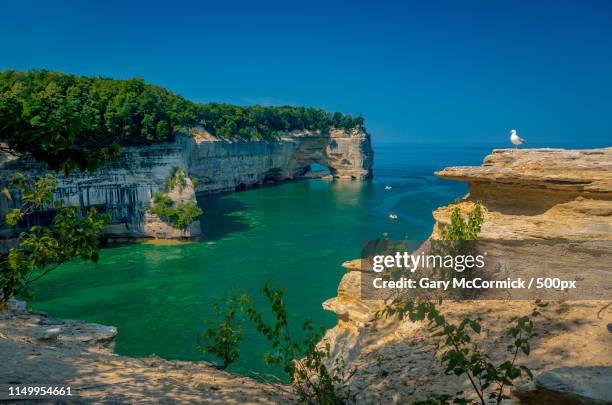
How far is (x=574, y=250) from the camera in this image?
30.2 ft

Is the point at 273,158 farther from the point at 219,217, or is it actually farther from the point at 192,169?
the point at 219,217

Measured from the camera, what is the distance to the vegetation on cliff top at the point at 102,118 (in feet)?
15.2

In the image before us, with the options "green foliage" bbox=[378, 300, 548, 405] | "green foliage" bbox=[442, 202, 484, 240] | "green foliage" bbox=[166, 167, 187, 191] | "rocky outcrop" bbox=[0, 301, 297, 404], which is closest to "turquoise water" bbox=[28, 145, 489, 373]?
"rocky outcrop" bbox=[0, 301, 297, 404]

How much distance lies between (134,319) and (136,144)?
19147mm

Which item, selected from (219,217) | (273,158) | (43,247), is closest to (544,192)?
(43,247)

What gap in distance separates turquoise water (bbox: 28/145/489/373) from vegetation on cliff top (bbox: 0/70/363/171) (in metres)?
6.68

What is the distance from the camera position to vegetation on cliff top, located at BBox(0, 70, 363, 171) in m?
4.64

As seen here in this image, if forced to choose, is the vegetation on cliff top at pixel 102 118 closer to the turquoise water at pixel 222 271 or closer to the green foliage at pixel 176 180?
the green foliage at pixel 176 180

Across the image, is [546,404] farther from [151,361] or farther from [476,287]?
[151,361]

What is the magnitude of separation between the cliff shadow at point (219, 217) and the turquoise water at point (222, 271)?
0.32 feet

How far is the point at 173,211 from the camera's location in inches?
1308

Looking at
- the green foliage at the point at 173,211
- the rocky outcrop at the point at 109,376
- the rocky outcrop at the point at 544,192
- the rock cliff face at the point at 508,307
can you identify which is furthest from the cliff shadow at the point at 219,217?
the rocky outcrop at the point at 544,192

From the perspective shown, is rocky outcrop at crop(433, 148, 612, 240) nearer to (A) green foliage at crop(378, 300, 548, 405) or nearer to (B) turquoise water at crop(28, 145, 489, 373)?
(A) green foliage at crop(378, 300, 548, 405)

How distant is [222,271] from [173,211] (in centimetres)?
857
